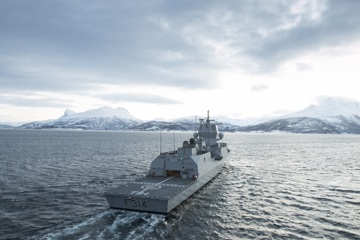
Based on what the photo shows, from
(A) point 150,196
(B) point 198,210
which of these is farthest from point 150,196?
(B) point 198,210

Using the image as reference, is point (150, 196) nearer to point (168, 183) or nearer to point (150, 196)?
point (150, 196)

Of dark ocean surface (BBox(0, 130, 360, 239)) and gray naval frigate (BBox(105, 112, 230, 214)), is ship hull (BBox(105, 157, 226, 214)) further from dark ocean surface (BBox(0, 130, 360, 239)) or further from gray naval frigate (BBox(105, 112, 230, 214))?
dark ocean surface (BBox(0, 130, 360, 239))

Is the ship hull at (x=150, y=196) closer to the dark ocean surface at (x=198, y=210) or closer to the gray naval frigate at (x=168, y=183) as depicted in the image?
the gray naval frigate at (x=168, y=183)

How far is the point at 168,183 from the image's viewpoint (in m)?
31.8

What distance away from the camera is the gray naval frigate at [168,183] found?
25.3 m

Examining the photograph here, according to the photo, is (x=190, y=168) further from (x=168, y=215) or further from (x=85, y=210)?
(x=85, y=210)

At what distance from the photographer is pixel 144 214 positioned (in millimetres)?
26125

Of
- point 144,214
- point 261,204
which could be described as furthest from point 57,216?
point 261,204

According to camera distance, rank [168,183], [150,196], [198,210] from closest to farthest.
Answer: [150,196]
[198,210]
[168,183]

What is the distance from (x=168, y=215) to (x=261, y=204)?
12.3 m

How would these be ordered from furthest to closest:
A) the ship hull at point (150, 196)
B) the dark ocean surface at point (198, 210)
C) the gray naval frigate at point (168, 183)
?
the gray naval frigate at point (168, 183), the ship hull at point (150, 196), the dark ocean surface at point (198, 210)

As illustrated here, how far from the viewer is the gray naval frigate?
25.3 metres

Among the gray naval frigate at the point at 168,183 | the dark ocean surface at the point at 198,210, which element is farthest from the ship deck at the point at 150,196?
the dark ocean surface at the point at 198,210

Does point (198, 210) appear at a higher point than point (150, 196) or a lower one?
lower
